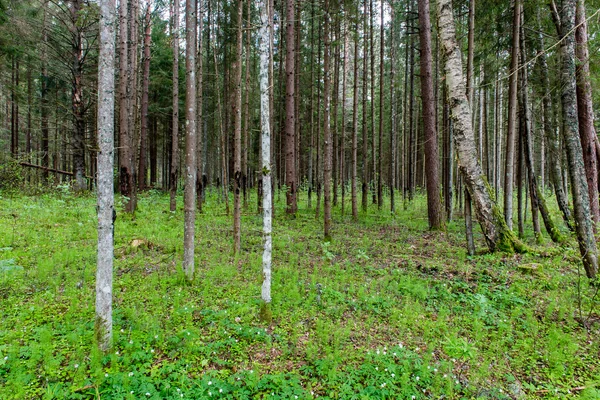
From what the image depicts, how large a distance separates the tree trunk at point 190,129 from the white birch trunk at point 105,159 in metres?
1.92

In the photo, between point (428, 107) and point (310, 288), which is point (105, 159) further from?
point (428, 107)

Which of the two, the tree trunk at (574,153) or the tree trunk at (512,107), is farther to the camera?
the tree trunk at (512,107)

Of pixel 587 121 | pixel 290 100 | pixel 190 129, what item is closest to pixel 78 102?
pixel 290 100

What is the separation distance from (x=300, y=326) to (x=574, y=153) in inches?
245

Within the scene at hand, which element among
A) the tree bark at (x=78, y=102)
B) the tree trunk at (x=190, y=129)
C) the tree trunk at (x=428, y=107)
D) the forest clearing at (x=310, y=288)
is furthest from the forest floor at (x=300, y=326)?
the tree bark at (x=78, y=102)

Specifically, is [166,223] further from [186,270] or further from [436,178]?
[436,178]

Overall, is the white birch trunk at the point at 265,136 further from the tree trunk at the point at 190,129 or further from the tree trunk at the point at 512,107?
the tree trunk at the point at 512,107

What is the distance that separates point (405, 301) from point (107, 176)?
5018 millimetres

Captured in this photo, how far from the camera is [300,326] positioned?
Result: 455 cm

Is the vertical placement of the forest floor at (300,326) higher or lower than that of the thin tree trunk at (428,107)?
lower

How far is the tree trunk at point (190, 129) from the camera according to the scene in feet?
17.8

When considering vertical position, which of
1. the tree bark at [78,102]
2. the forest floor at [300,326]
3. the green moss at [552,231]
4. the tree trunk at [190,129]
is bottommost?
the forest floor at [300,326]

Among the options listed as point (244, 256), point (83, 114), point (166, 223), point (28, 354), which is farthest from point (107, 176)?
point (83, 114)

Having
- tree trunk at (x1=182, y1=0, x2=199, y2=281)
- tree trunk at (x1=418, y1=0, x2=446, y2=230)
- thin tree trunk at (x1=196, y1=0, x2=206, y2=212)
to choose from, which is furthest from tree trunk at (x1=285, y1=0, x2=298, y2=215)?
tree trunk at (x1=182, y1=0, x2=199, y2=281)
